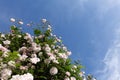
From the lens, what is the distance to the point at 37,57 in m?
9.99

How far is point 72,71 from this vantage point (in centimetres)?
980

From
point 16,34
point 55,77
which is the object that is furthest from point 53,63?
point 16,34

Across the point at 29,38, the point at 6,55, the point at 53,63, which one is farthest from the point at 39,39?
the point at 6,55

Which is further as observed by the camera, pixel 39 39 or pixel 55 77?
pixel 39 39

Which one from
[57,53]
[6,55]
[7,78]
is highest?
[57,53]

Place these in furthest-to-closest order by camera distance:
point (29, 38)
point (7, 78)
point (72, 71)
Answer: point (29, 38), point (72, 71), point (7, 78)

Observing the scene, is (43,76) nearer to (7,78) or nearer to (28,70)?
(28,70)

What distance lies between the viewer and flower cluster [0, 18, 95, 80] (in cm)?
840

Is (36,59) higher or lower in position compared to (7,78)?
higher

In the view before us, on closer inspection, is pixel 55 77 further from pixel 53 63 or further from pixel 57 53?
pixel 57 53

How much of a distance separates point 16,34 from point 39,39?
2.64 feet

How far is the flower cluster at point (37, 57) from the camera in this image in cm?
840

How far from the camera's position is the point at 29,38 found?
428 inches

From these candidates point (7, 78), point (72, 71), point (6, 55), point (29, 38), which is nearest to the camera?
point (7, 78)
